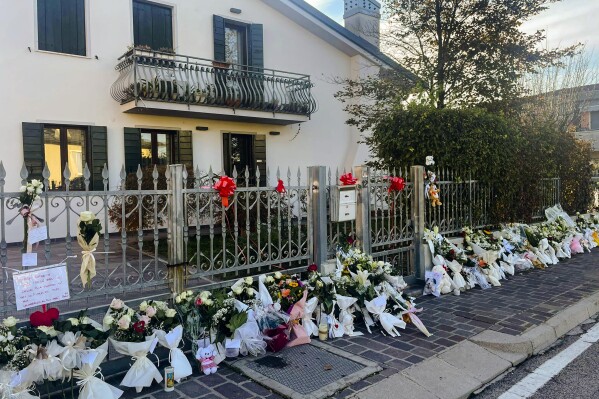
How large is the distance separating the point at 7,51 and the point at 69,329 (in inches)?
361

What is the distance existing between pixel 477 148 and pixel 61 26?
9.66 meters

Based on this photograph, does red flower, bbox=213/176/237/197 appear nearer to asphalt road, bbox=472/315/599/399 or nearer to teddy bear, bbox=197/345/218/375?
teddy bear, bbox=197/345/218/375

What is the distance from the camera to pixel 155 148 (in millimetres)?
12117

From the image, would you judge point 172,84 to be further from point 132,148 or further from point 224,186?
point 224,186

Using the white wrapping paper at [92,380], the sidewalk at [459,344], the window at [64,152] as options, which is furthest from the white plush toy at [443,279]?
the window at [64,152]

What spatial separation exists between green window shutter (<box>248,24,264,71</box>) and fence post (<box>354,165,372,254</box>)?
8.47 meters

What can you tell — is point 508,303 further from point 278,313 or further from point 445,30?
point 445,30

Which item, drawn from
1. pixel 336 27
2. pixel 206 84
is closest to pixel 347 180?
pixel 206 84

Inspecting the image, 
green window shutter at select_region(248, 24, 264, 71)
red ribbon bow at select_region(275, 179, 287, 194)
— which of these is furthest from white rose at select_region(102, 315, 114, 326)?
green window shutter at select_region(248, 24, 264, 71)

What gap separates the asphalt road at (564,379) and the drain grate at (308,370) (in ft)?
3.34

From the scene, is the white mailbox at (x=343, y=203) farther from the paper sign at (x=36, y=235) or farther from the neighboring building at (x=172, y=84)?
the neighboring building at (x=172, y=84)

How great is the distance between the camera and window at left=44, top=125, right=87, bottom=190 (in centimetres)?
1047

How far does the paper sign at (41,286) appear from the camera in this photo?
125 inches

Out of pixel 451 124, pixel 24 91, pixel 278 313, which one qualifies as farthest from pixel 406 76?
pixel 24 91
